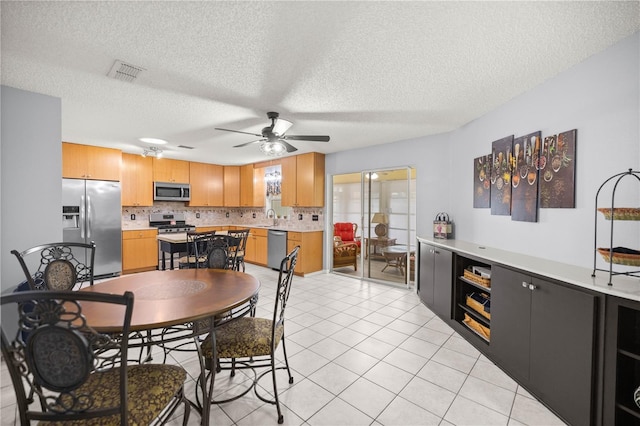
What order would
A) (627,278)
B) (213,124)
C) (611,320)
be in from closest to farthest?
(611,320) < (627,278) < (213,124)

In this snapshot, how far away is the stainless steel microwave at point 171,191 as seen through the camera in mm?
5913

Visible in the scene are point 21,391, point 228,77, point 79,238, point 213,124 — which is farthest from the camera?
point 79,238

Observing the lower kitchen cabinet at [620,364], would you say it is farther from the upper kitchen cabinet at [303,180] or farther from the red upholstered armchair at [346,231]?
the red upholstered armchair at [346,231]

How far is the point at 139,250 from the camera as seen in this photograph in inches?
214

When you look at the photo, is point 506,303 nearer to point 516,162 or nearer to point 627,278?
point 627,278

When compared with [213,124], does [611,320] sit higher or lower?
lower

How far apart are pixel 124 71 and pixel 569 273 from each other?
3709 mm

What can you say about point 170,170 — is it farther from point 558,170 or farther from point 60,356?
point 558,170

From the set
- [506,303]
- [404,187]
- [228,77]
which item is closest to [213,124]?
[228,77]

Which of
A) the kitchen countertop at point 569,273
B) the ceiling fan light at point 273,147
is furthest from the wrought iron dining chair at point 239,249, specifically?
the kitchen countertop at point 569,273

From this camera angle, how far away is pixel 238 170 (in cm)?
728

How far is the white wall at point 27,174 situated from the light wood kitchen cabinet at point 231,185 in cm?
433

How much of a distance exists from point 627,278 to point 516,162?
53.3 inches

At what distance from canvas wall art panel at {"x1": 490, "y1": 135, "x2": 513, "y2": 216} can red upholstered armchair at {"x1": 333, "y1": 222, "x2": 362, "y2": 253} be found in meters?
3.27
